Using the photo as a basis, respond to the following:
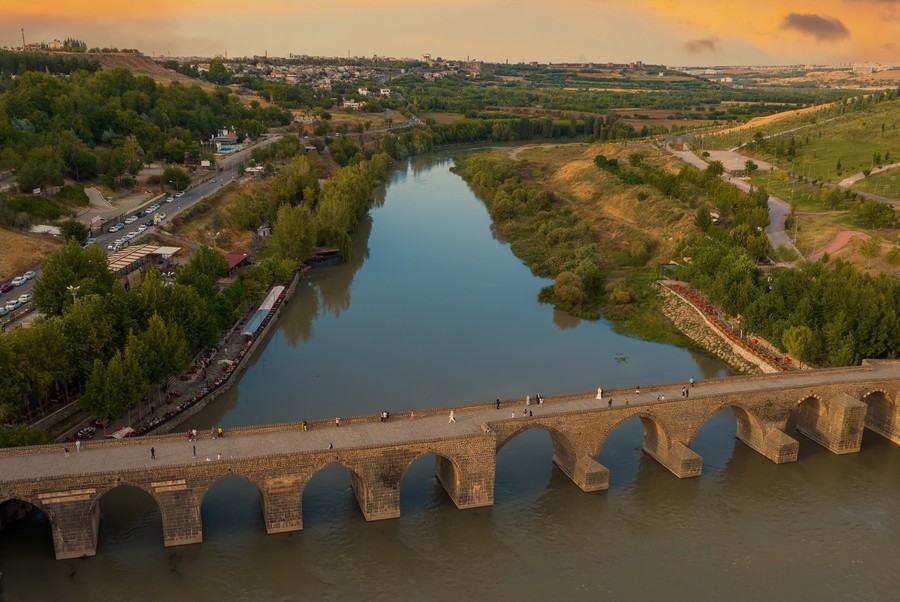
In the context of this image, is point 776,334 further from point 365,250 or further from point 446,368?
point 365,250

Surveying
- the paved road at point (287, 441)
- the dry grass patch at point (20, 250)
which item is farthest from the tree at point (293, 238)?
the paved road at point (287, 441)

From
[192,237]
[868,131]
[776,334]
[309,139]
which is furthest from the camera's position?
[309,139]

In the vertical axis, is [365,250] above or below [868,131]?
below

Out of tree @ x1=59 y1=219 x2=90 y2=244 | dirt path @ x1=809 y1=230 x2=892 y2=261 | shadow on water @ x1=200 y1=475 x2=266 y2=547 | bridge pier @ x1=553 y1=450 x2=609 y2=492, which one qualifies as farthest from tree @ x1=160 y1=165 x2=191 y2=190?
dirt path @ x1=809 y1=230 x2=892 y2=261

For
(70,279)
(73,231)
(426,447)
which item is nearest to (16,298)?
(70,279)

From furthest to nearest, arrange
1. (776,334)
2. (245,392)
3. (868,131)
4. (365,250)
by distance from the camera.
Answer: (868,131), (365,250), (776,334), (245,392)

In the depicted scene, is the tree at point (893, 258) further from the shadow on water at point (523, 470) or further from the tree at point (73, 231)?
the tree at point (73, 231)

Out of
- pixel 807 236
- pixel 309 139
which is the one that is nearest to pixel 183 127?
pixel 309 139

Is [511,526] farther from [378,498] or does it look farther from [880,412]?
[880,412]

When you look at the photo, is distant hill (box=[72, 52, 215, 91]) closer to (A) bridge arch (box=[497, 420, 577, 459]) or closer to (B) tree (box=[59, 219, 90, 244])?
(B) tree (box=[59, 219, 90, 244])
